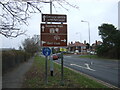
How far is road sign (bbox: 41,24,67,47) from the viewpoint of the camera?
10477 mm

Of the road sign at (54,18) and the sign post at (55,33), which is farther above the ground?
the road sign at (54,18)

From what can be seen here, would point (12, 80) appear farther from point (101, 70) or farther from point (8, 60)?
point (101, 70)

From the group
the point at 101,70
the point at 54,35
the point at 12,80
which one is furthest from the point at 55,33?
the point at 101,70

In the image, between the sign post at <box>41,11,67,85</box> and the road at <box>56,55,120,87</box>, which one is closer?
the sign post at <box>41,11,67,85</box>

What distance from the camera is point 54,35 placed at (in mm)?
10500

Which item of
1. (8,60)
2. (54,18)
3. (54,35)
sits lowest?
(8,60)

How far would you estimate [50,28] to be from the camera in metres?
10.5

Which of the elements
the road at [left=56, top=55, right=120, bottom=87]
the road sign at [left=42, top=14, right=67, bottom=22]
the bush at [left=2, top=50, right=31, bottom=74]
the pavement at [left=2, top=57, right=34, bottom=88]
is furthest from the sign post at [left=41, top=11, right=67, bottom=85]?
the bush at [left=2, top=50, right=31, bottom=74]

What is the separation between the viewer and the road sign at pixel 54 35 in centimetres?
1048

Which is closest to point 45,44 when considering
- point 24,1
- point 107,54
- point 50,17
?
point 50,17

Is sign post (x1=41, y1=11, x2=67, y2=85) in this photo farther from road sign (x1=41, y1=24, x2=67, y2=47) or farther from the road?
the road

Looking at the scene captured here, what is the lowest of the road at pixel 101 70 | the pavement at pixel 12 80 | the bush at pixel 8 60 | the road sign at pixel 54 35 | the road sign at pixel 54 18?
the road at pixel 101 70

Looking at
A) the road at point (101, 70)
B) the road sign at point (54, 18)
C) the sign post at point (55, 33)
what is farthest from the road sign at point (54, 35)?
the road at point (101, 70)

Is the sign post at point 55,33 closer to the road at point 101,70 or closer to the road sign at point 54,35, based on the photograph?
the road sign at point 54,35
